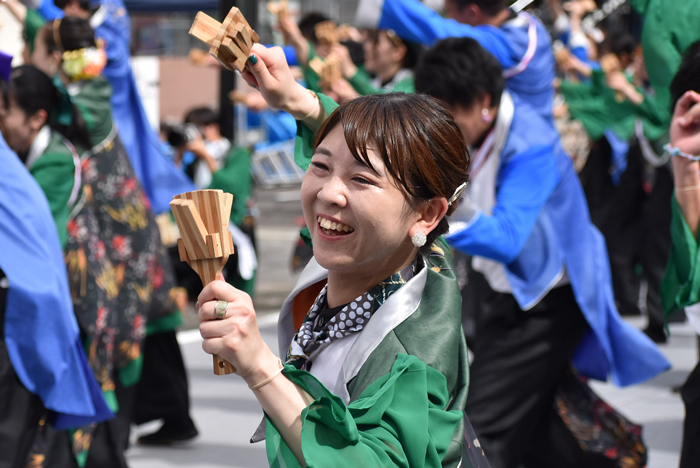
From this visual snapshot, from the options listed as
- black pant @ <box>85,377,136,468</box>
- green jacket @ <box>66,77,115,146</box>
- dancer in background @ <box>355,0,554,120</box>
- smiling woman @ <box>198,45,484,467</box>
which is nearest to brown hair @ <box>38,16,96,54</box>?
green jacket @ <box>66,77,115,146</box>

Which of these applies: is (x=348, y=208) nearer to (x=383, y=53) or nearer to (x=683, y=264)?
(x=683, y=264)

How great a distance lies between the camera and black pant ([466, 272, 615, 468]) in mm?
3260

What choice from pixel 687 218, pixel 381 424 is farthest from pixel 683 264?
pixel 381 424

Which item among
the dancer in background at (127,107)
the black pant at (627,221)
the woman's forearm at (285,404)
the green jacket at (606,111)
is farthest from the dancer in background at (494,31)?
the black pant at (627,221)

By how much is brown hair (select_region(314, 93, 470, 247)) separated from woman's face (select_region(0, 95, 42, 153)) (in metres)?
1.98

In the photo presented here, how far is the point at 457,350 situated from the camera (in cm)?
172

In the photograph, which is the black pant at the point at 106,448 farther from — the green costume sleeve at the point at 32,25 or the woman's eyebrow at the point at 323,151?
the woman's eyebrow at the point at 323,151

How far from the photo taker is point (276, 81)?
6.45 feet

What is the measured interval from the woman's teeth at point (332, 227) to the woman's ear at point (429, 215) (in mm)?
138

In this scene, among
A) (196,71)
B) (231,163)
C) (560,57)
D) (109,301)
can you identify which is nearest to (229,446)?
(109,301)

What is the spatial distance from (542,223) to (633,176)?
4245 mm

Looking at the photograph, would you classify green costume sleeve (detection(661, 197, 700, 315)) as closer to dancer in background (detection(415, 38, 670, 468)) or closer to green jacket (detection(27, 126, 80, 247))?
dancer in background (detection(415, 38, 670, 468))

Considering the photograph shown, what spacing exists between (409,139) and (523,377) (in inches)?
72.4

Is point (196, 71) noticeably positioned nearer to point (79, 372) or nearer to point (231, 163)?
point (231, 163)
